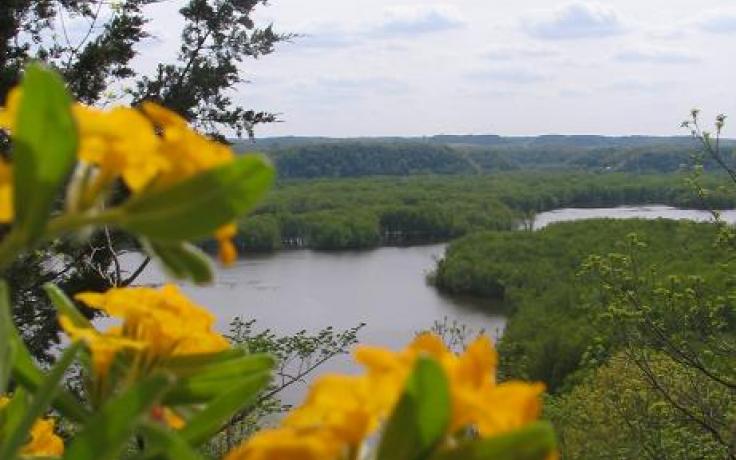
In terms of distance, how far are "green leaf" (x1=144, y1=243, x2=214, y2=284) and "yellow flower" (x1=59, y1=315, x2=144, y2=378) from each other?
102 mm

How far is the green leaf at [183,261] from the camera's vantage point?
20.6 inches

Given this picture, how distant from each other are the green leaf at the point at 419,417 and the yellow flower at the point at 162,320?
25cm

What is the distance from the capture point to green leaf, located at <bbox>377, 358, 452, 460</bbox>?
43 centimetres

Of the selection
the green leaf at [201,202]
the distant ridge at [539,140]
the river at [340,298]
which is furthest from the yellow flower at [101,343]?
the distant ridge at [539,140]

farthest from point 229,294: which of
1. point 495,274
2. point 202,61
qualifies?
point 202,61

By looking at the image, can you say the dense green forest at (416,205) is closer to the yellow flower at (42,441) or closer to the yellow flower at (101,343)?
the yellow flower at (42,441)

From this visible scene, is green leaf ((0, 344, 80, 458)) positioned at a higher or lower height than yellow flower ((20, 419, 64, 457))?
higher

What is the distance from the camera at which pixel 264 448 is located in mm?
421

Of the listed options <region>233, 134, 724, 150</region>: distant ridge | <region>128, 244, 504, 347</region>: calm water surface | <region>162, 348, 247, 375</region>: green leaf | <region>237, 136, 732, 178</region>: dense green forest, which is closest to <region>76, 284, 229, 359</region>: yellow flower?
<region>162, 348, 247, 375</region>: green leaf

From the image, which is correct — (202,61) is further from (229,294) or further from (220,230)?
(229,294)

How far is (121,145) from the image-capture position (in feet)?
1.56

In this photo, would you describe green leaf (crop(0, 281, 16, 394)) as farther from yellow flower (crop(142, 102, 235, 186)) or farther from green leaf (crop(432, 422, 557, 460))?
green leaf (crop(432, 422, 557, 460))

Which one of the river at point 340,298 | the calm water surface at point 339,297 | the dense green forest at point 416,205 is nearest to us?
the river at point 340,298

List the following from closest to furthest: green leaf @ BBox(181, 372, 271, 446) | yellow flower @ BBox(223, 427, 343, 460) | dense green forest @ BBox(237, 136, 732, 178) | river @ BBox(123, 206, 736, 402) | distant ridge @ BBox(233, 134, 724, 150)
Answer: yellow flower @ BBox(223, 427, 343, 460) → green leaf @ BBox(181, 372, 271, 446) → river @ BBox(123, 206, 736, 402) → dense green forest @ BBox(237, 136, 732, 178) → distant ridge @ BBox(233, 134, 724, 150)
